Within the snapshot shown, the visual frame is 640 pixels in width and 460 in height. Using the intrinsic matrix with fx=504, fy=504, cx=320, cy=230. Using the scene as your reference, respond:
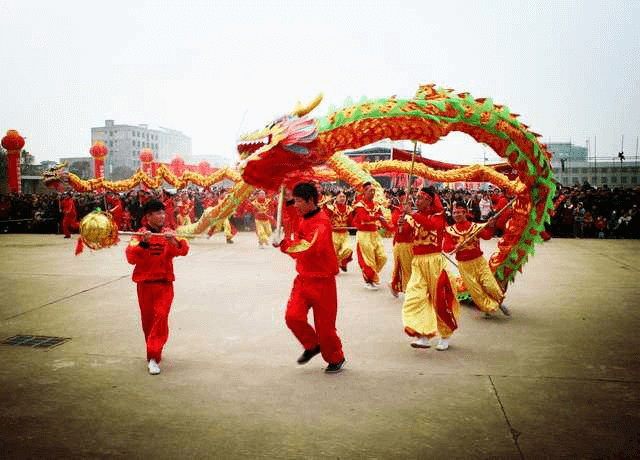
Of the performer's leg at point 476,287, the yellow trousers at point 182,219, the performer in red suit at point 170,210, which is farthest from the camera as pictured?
the yellow trousers at point 182,219

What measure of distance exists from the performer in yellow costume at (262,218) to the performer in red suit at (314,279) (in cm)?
909

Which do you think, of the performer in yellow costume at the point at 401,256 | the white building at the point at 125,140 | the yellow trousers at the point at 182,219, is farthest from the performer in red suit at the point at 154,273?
the white building at the point at 125,140

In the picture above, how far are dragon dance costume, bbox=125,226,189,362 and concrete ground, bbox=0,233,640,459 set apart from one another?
36 cm

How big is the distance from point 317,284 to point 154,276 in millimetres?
1355

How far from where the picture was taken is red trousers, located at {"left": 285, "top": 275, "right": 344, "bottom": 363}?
396 centimetres

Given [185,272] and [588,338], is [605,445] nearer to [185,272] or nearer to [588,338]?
[588,338]

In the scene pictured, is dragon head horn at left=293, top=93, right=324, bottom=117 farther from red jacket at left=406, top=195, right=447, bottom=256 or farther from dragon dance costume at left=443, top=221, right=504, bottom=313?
dragon dance costume at left=443, top=221, right=504, bottom=313

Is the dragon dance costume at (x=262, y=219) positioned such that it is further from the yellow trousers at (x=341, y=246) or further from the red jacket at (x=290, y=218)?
the red jacket at (x=290, y=218)

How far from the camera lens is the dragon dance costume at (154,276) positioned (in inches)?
161

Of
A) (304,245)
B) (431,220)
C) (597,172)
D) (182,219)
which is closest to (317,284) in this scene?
(304,245)

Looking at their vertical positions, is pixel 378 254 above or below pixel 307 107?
below

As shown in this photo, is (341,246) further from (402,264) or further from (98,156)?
(98,156)

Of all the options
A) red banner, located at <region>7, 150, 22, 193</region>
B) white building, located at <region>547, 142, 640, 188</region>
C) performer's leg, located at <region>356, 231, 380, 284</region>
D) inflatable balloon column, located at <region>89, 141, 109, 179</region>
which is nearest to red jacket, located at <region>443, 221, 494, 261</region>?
performer's leg, located at <region>356, 231, 380, 284</region>

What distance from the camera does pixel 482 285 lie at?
18.9 ft
